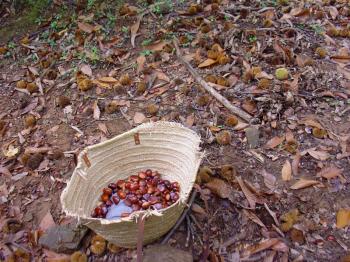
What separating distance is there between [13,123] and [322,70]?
2272 millimetres

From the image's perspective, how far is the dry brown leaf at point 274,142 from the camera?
2.46m

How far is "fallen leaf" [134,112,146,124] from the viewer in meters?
2.69

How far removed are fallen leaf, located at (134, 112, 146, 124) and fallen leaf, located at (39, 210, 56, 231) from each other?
2.71 feet

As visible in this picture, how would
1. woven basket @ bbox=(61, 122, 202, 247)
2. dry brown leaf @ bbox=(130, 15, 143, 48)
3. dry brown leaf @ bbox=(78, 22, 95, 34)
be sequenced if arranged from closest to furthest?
1. woven basket @ bbox=(61, 122, 202, 247)
2. dry brown leaf @ bbox=(130, 15, 143, 48)
3. dry brown leaf @ bbox=(78, 22, 95, 34)

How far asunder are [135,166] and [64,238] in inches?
21.3

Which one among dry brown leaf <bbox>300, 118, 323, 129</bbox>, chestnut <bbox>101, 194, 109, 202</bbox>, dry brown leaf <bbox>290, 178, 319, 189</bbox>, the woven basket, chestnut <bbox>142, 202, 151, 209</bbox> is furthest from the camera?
dry brown leaf <bbox>300, 118, 323, 129</bbox>

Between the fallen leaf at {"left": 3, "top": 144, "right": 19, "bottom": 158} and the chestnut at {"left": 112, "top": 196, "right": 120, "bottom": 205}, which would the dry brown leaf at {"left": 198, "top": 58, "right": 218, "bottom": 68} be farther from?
the fallen leaf at {"left": 3, "top": 144, "right": 19, "bottom": 158}

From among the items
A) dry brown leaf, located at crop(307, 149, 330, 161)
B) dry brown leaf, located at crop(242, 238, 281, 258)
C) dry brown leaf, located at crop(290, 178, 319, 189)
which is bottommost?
dry brown leaf, located at crop(242, 238, 281, 258)

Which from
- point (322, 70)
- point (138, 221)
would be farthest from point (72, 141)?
point (322, 70)

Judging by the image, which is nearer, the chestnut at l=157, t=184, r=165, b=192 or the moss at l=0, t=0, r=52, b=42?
the chestnut at l=157, t=184, r=165, b=192

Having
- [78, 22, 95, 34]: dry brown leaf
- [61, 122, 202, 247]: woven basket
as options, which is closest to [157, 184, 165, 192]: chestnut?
[61, 122, 202, 247]: woven basket

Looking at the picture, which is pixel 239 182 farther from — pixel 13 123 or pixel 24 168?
pixel 13 123

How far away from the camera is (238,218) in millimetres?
2156

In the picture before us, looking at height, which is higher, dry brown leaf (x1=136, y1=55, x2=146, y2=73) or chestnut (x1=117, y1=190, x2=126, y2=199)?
dry brown leaf (x1=136, y1=55, x2=146, y2=73)
